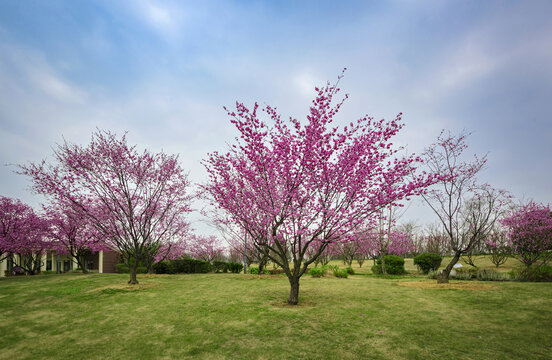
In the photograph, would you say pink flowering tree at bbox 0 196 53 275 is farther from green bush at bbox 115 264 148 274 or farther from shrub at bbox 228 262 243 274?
shrub at bbox 228 262 243 274

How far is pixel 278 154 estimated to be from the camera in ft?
30.6

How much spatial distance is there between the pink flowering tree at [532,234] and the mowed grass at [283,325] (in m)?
10.4

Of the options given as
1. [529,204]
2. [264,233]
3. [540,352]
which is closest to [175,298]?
[264,233]

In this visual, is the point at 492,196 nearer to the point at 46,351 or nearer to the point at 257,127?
the point at 257,127

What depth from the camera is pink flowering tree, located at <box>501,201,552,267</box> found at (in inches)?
736

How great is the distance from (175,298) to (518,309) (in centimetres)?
1175

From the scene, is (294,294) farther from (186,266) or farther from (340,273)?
(186,266)

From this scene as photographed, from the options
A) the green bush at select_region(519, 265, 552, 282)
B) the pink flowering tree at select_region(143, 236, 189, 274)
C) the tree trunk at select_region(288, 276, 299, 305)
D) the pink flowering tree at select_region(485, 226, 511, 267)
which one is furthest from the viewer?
the pink flowering tree at select_region(485, 226, 511, 267)

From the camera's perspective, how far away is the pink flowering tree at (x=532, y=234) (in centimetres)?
1869

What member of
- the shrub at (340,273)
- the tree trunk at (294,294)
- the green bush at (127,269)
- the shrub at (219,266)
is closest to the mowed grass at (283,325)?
the tree trunk at (294,294)

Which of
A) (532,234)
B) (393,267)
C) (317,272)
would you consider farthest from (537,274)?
(317,272)

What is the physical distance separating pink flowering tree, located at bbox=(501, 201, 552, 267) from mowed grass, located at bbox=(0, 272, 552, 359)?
10.4 metres

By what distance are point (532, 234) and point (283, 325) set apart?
21.1m

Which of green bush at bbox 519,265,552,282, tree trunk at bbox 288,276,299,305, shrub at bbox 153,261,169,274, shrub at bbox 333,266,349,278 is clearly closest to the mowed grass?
tree trunk at bbox 288,276,299,305
